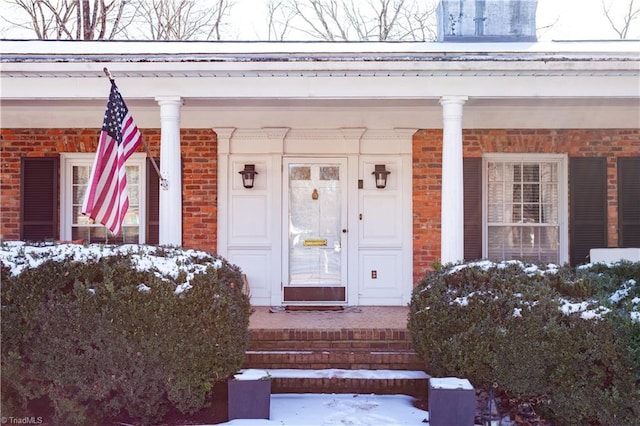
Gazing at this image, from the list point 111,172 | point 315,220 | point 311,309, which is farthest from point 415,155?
point 111,172

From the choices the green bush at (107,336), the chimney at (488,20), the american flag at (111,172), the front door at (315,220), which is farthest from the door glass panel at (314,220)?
the green bush at (107,336)

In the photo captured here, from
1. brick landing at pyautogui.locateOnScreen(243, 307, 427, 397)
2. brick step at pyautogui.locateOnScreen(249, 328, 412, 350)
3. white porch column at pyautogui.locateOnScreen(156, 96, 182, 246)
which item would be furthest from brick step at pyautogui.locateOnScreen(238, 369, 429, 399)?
white porch column at pyautogui.locateOnScreen(156, 96, 182, 246)

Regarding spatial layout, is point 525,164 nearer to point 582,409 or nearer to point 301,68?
point 301,68

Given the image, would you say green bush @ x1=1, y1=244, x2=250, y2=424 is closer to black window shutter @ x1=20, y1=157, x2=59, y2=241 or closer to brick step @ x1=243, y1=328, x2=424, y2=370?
brick step @ x1=243, y1=328, x2=424, y2=370

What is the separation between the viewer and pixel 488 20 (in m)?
9.92

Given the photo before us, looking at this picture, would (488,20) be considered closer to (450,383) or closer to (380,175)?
(380,175)

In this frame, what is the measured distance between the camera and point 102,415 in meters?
4.43

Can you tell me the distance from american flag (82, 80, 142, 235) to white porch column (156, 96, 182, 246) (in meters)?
0.64

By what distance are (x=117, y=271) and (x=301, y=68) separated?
9.51 ft

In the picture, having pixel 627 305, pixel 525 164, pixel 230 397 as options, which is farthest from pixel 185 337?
pixel 525 164

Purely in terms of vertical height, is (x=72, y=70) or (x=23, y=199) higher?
(x=72, y=70)

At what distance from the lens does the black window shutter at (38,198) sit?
816cm

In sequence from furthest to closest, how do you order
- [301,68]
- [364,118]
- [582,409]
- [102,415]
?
1. [364,118]
2. [301,68]
3. [102,415]
4. [582,409]

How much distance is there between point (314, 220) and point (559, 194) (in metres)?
3.31
